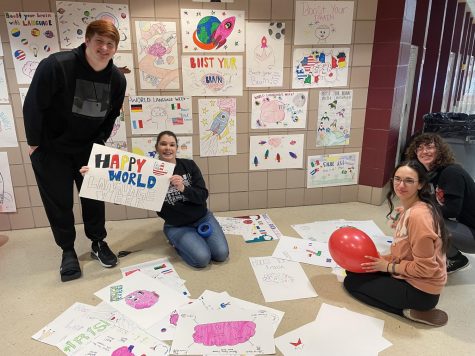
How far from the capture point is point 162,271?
231cm

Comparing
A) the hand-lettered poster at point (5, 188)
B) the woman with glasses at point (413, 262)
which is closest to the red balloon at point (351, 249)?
the woman with glasses at point (413, 262)

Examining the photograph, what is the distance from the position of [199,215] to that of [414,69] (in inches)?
127

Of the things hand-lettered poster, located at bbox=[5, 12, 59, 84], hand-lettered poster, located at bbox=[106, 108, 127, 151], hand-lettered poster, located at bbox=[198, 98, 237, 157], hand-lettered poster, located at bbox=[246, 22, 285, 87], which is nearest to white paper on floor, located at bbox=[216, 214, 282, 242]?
hand-lettered poster, located at bbox=[198, 98, 237, 157]

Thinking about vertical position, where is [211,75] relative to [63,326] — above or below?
above

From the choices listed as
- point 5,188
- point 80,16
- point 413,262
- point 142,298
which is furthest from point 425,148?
point 5,188

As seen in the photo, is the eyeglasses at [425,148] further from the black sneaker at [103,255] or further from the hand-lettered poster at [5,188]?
the hand-lettered poster at [5,188]

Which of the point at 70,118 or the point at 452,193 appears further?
the point at 452,193

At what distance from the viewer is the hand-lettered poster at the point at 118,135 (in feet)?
9.30

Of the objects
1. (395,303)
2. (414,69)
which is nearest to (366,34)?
(414,69)

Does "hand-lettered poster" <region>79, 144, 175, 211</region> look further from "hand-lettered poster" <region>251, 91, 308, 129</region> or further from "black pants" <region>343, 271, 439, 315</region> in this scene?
"black pants" <region>343, 271, 439, 315</region>

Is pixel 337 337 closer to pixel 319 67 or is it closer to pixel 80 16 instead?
pixel 319 67

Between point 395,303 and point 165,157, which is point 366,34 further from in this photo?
point 395,303

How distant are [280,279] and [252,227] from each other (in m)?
0.76

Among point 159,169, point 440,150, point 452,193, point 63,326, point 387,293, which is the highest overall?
point 440,150
